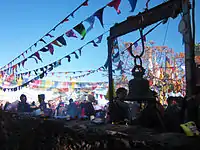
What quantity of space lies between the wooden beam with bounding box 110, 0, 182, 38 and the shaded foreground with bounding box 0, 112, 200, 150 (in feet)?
6.89

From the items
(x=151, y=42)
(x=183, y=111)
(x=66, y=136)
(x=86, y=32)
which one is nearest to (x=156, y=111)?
(x=183, y=111)

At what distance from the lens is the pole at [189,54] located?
386 cm

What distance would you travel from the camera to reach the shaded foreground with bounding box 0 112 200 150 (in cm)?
239

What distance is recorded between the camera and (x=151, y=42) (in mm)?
27750

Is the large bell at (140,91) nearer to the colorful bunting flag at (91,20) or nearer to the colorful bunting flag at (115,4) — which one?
the colorful bunting flag at (115,4)

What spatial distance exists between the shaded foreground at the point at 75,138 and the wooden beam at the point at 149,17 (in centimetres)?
210

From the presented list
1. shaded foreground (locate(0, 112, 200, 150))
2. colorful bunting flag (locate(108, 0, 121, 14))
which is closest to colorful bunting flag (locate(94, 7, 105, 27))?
colorful bunting flag (locate(108, 0, 121, 14))

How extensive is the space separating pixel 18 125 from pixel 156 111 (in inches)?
84.3

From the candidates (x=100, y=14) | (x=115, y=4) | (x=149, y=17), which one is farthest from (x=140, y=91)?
(x=100, y=14)

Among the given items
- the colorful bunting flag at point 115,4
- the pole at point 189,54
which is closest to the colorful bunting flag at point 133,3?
the colorful bunting flag at point 115,4

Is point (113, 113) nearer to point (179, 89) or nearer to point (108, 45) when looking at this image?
point (108, 45)

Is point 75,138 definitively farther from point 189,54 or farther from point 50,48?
point 50,48

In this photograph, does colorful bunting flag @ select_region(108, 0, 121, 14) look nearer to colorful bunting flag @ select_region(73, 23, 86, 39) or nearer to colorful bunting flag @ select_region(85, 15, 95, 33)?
colorful bunting flag @ select_region(85, 15, 95, 33)

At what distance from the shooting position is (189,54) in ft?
12.8
